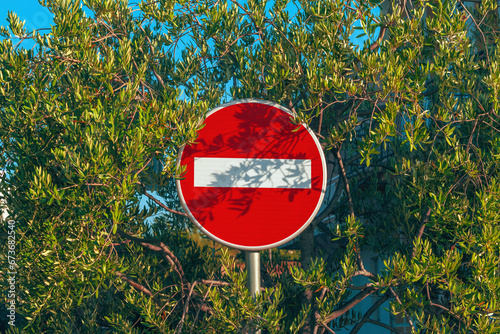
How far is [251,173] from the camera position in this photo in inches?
86.3

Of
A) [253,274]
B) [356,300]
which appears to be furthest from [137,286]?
[356,300]

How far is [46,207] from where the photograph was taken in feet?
7.79

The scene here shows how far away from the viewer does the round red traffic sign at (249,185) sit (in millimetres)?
2191

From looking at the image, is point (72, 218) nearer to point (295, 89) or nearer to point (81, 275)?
point (81, 275)

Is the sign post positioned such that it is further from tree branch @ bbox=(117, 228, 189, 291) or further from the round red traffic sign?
tree branch @ bbox=(117, 228, 189, 291)

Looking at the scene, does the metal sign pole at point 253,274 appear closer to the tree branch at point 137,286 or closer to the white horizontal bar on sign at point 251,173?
the white horizontal bar on sign at point 251,173

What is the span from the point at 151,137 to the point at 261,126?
1.75ft

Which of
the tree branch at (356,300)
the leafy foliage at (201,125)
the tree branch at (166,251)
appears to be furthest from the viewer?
the tree branch at (166,251)

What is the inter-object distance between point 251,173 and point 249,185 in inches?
2.3

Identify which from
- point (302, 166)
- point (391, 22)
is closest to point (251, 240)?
point (302, 166)

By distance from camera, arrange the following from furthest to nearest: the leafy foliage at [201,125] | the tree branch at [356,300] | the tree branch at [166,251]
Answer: the tree branch at [166,251], the tree branch at [356,300], the leafy foliage at [201,125]

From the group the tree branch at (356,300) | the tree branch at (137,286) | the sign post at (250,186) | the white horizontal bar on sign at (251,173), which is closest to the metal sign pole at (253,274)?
the sign post at (250,186)

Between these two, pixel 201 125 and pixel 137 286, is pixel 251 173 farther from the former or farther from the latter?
pixel 137 286

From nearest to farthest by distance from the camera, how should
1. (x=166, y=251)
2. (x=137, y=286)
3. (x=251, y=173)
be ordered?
(x=251, y=173) < (x=137, y=286) < (x=166, y=251)
